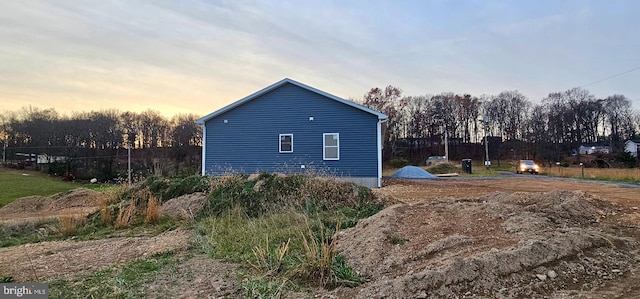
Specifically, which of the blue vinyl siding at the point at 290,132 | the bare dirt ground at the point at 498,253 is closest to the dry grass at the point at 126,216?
the bare dirt ground at the point at 498,253

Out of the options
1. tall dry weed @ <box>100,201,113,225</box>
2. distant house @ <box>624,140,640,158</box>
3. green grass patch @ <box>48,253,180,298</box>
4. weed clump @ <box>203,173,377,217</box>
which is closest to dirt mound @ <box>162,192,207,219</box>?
weed clump @ <box>203,173,377,217</box>

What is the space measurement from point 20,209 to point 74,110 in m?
39.9

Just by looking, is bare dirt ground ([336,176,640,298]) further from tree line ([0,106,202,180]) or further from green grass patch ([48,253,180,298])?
tree line ([0,106,202,180])

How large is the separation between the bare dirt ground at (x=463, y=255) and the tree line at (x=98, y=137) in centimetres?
3197

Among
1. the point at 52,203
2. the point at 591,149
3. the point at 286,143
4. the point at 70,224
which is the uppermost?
the point at 591,149

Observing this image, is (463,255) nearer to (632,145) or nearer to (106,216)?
(106,216)

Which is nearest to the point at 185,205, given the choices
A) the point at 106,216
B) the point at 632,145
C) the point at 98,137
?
the point at 106,216

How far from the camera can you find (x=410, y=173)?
21750 millimetres

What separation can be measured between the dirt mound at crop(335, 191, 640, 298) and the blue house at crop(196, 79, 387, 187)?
355 inches

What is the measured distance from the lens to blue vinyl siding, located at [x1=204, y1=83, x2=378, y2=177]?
14.6 meters

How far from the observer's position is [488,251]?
352 centimetres

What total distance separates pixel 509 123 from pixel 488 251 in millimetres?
61693

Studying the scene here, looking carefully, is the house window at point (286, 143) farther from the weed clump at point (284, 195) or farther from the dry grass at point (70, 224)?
the dry grass at point (70, 224)

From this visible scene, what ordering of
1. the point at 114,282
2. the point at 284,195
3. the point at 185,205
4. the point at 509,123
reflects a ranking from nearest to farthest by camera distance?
1. the point at 114,282
2. the point at 284,195
3. the point at 185,205
4. the point at 509,123
